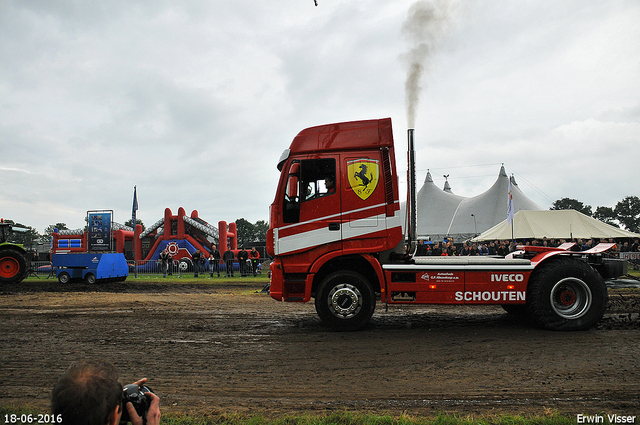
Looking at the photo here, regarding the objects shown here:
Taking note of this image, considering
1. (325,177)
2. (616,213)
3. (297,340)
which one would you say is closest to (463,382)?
(297,340)

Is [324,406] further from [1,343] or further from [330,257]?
[1,343]

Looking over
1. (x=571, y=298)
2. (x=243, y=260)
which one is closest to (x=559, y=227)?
(x=243, y=260)

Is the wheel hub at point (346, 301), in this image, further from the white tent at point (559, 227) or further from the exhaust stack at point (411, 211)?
the white tent at point (559, 227)

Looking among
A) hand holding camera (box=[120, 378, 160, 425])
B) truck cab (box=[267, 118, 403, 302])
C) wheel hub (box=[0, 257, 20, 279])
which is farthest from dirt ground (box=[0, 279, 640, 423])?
wheel hub (box=[0, 257, 20, 279])

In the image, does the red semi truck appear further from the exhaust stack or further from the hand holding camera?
the hand holding camera

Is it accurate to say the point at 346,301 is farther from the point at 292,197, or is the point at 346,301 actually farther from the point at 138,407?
the point at 138,407

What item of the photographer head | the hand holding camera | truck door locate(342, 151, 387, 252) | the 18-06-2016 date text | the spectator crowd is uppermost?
truck door locate(342, 151, 387, 252)

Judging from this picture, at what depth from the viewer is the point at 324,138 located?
6.66 meters

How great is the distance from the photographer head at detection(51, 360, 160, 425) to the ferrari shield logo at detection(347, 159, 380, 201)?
5390 mm

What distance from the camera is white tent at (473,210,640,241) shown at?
2170cm

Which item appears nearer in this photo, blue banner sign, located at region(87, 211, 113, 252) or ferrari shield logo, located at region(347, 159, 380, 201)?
ferrari shield logo, located at region(347, 159, 380, 201)

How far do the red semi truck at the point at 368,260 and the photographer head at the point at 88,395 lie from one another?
17.0 ft

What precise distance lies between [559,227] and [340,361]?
71.4 feet

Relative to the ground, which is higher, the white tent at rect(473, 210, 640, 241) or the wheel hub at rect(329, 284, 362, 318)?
the white tent at rect(473, 210, 640, 241)
